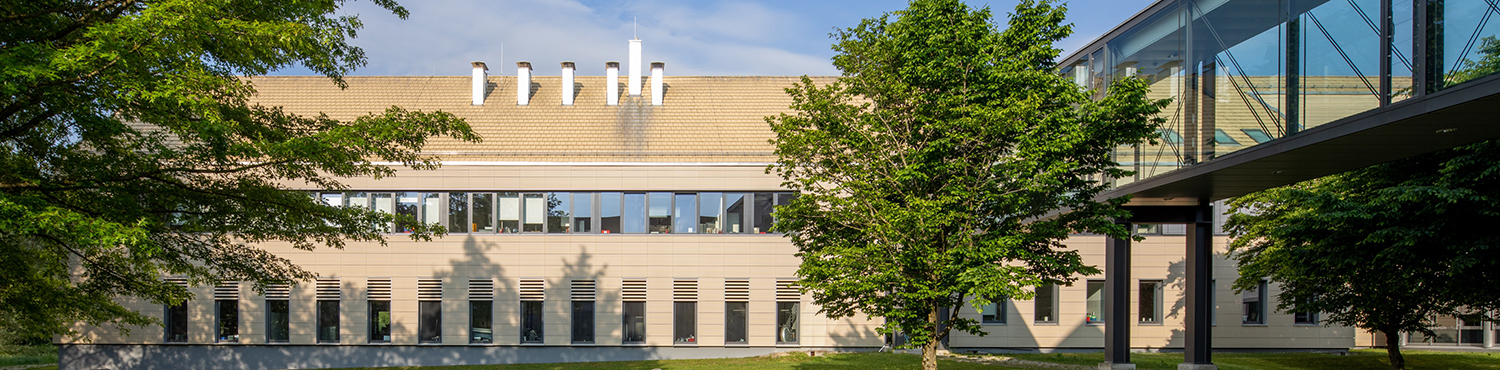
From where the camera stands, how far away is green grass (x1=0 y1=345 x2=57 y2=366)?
33.5m

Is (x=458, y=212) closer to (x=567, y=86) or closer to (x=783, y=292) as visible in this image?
(x=567, y=86)

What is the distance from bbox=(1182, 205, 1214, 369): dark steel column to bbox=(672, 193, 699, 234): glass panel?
12.8m

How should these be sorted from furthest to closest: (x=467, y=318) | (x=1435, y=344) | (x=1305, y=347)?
(x=1435, y=344)
(x=1305, y=347)
(x=467, y=318)

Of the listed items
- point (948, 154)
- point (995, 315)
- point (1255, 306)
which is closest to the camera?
point (948, 154)

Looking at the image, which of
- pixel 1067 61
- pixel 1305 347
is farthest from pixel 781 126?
pixel 1305 347

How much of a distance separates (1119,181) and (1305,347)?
14953mm

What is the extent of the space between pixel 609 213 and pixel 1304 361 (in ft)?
62.6

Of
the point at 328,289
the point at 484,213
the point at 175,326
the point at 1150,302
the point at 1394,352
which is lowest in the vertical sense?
the point at 175,326

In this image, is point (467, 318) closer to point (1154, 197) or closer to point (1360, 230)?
point (1154, 197)

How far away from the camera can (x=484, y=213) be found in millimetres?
26094

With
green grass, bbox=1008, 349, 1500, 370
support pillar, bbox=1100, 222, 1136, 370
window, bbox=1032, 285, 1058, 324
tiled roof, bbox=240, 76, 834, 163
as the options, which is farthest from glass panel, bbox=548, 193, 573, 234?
support pillar, bbox=1100, 222, 1136, 370

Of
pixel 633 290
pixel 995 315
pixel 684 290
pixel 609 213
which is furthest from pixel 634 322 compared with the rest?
pixel 995 315

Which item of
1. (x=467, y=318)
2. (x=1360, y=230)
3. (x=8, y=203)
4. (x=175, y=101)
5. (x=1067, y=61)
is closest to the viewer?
(x=8, y=203)

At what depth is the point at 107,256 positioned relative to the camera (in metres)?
13.4
